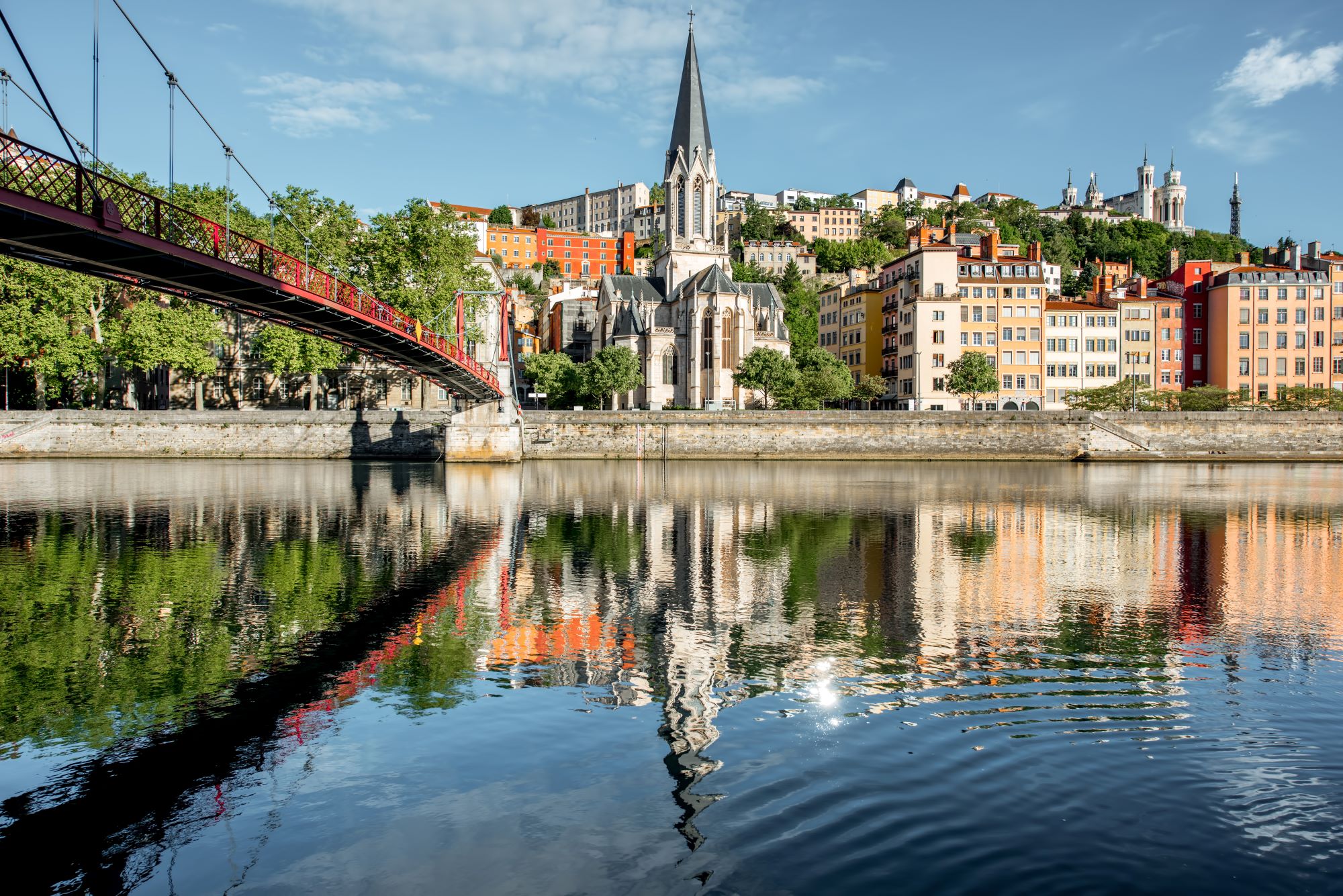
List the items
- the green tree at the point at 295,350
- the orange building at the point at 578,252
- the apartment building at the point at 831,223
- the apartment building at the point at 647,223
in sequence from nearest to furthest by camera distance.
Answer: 1. the green tree at the point at 295,350
2. the orange building at the point at 578,252
3. the apartment building at the point at 647,223
4. the apartment building at the point at 831,223

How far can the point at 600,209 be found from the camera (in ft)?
604

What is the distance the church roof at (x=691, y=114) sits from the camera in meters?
85.6

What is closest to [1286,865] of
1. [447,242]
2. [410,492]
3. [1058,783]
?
[1058,783]

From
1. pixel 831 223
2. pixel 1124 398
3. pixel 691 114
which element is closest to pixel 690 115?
pixel 691 114

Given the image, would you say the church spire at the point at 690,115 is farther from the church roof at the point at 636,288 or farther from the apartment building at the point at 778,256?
the apartment building at the point at 778,256

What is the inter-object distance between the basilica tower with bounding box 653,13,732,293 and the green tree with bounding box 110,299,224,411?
40909mm

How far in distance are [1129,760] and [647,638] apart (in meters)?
6.56

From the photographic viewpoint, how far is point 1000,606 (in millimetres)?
15859

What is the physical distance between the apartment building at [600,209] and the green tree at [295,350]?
359 feet

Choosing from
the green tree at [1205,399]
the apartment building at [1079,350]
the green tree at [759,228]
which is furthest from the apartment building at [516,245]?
the green tree at [1205,399]

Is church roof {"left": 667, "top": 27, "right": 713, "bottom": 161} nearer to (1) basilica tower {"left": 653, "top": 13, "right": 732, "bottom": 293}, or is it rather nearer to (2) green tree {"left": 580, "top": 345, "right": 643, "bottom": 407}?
(1) basilica tower {"left": 653, "top": 13, "right": 732, "bottom": 293}

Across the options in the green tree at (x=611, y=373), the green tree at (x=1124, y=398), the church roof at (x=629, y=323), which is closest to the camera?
the green tree at (x=1124, y=398)

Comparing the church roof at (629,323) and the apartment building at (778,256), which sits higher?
the apartment building at (778,256)

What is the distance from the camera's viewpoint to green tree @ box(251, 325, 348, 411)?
2552 inches
